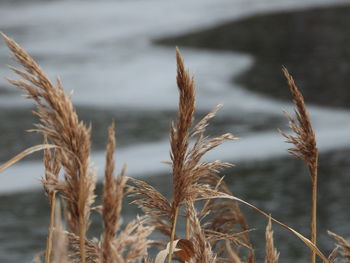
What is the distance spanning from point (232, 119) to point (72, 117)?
6.73 m

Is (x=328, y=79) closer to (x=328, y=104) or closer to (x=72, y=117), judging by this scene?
(x=328, y=104)

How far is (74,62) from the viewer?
10.4m

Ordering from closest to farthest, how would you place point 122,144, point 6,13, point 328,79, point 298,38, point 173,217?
1. point 173,217
2. point 122,144
3. point 328,79
4. point 298,38
5. point 6,13

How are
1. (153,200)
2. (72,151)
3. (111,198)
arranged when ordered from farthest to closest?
(153,200), (72,151), (111,198)

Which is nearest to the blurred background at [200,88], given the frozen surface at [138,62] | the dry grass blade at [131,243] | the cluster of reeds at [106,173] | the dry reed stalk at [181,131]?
the frozen surface at [138,62]

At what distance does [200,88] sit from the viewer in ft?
30.0

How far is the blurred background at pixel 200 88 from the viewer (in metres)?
5.97

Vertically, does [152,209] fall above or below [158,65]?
below

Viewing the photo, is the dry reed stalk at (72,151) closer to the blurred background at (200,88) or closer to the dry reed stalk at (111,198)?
the dry reed stalk at (111,198)

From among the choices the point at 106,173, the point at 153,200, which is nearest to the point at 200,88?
the point at 153,200

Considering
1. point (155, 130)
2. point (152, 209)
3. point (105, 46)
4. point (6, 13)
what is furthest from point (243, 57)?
point (152, 209)

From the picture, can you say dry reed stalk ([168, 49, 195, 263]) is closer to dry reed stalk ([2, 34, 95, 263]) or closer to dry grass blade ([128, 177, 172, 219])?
dry grass blade ([128, 177, 172, 219])

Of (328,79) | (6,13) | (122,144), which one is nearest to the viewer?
(122,144)

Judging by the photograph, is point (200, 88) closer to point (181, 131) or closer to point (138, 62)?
point (138, 62)
